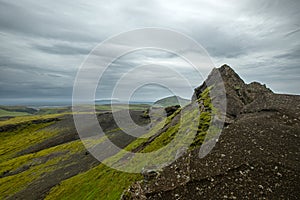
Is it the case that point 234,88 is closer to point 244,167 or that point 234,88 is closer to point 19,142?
point 244,167

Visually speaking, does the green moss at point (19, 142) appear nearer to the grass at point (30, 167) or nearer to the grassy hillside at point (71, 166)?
the grassy hillside at point (71, 166)

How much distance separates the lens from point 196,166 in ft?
76.6

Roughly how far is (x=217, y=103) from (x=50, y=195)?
6195cm

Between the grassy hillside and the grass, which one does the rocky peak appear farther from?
the grass

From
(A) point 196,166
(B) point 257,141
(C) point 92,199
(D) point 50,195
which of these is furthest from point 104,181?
(B) point 257,141

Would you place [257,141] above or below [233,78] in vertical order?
below

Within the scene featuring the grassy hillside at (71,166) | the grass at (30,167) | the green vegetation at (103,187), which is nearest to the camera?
the green vegetation at (103,187)

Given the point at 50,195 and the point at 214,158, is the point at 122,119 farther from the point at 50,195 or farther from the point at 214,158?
the point at 214,158

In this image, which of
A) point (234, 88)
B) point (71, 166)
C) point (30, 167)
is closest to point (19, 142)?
point (30, 167)

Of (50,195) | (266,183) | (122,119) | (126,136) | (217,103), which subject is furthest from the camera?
(122,119)

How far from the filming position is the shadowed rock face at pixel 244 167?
746 inches

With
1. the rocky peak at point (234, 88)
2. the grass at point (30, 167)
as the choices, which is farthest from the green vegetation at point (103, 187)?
the grass at point (30, 167)

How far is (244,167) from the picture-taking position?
21016 millimetres

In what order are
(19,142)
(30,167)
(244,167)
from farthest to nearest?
1. (19,142)
2. (30,167)
3. (244,167)
